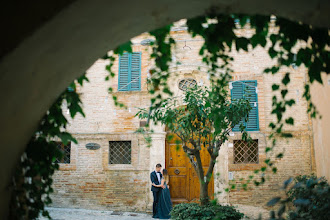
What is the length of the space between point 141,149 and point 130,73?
2.56 metres

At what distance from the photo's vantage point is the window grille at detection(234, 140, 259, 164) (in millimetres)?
8805

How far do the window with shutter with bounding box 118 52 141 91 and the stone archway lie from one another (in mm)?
7598

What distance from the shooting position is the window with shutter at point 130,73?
31.1 feet

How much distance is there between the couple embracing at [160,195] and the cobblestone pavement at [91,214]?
452 millimetres

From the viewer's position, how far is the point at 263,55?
30.1 feet

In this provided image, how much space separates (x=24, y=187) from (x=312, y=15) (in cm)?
222

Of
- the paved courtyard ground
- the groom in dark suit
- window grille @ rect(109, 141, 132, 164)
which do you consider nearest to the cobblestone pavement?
the paved courtyard ground

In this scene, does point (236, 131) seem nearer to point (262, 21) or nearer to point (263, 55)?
point (263, 55)

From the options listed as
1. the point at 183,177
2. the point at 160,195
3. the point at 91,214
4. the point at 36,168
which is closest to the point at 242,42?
the point at 36,168

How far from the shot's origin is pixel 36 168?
2.14 m

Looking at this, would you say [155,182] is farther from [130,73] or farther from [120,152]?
[130,73]

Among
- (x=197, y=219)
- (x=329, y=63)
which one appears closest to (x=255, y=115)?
(x=197, y=219)

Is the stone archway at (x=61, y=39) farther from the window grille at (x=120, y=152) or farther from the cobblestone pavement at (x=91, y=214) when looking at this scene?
the window grille at (x=120, y=152)

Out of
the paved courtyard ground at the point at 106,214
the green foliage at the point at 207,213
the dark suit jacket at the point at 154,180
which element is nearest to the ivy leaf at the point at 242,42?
the green foliage at the point at 207,213
